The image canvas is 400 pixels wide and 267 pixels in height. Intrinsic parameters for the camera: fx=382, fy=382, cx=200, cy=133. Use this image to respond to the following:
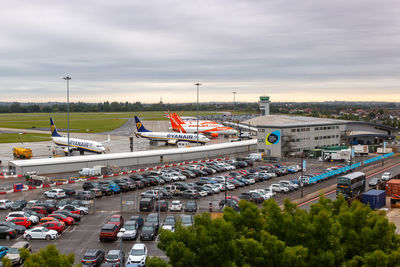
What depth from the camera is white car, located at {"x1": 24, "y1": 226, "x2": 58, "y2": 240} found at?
109 feet

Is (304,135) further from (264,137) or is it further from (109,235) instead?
(109,235)

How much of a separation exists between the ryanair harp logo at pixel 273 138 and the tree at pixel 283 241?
193 feet

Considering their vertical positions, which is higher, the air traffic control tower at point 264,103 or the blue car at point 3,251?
the air traffic control tower at point 264,103

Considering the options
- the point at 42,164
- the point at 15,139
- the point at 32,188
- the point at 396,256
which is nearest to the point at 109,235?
the point at 396,256

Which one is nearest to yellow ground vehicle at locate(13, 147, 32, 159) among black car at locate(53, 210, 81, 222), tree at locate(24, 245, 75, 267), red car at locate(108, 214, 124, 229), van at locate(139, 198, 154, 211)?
black car at locate(53, 210, 81, 222)

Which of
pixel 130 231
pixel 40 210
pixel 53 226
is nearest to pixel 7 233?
pixel 53 226

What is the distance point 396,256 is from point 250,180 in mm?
37359

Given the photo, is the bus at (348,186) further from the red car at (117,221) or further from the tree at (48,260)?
the tree at (48,260)

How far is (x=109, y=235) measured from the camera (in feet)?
107

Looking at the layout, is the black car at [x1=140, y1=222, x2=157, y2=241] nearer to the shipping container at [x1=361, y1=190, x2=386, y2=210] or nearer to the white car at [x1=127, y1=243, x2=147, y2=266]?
the white car at [x1=127, y1=243, x2=147, y2=266]

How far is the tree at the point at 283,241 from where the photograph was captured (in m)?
19.8

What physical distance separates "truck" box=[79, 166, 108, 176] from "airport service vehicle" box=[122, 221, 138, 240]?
30036 mm

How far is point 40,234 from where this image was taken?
33.2m

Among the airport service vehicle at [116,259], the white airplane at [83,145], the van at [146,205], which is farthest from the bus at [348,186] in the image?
the white airplane at [83,145]
